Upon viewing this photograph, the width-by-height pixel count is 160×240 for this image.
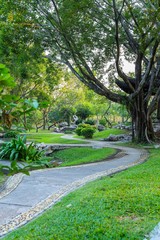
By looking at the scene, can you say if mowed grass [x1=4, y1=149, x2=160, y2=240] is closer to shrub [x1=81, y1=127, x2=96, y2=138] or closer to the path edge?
the path edge

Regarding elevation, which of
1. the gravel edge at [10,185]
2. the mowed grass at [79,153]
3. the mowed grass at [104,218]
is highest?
the mowed grass at [104,218]

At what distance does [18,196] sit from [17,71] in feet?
36.8

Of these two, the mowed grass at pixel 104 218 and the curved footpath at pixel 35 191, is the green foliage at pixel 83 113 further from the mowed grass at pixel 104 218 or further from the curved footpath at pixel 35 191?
the mowed grass at pixel 104 218

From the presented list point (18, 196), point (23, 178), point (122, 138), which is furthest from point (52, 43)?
point (18, 196)

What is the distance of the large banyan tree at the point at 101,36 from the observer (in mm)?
10613

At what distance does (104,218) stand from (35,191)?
251cm

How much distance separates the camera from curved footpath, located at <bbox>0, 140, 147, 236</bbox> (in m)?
3.94

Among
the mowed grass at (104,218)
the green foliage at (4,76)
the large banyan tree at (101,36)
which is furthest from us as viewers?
the large banyan tree at (101,36)

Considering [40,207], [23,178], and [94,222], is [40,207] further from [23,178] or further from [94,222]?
[23,178]

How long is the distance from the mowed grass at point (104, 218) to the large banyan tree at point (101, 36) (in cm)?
710

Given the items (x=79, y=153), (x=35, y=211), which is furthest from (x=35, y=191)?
(x=79, y=153)

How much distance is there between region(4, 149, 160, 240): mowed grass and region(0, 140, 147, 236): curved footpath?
16.0 inches

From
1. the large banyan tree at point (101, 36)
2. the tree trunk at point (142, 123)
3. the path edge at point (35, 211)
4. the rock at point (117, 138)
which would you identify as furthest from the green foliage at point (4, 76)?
the rock at point (117, 138)

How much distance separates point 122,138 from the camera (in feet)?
57.2
